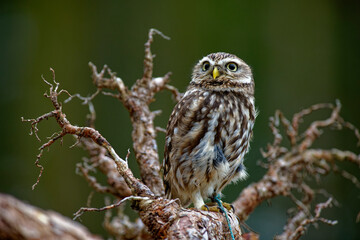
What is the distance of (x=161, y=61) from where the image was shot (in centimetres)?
444

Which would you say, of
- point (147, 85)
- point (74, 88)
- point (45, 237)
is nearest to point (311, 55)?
point (74, 88)

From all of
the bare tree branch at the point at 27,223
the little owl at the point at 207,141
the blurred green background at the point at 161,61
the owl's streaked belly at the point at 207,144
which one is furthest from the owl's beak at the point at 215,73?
the blurred green background at the point at 161,61

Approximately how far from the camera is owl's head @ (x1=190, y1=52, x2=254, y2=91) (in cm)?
229

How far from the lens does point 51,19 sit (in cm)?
451

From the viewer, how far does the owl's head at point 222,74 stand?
2294 millimetres

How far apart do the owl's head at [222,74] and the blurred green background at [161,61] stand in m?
1.55

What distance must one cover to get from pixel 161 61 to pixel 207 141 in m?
2.54

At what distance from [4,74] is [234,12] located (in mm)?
2559

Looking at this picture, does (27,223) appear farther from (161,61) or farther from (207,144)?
(161,61)

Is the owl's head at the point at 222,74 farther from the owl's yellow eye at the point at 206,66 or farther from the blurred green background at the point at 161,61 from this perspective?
the blurred green background at the point at 161,61

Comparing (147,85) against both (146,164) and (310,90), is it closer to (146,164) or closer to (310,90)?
(146,164)

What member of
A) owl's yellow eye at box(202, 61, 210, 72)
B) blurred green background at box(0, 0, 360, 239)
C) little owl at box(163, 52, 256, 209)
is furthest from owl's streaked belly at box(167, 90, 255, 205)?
blurred green background at box(0, 0, 360, 239)

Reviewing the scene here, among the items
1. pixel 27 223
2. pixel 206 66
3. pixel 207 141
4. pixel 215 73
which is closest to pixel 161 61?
pixel 206 66

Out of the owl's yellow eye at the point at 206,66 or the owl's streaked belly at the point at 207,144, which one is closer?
the owl's streaked belly at the point at 207,144
